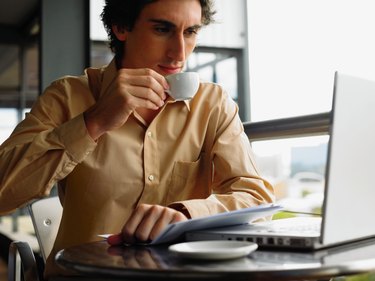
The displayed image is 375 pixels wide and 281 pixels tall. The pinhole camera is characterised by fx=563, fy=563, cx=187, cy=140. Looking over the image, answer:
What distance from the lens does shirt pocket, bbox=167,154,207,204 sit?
1683 mm

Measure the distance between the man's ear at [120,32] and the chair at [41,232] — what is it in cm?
60

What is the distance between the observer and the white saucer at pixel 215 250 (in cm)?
88

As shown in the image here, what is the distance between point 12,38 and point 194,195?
481 cm

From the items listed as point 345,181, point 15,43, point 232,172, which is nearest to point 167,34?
point 232,172

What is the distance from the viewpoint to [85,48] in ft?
12.6

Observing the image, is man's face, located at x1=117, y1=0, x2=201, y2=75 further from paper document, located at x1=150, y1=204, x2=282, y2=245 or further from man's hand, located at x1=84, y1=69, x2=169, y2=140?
paper document, located at x1=150, y1=204, x2=282, y2=245

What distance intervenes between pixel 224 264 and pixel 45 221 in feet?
3.48

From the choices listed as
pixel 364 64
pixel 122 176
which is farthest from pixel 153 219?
pixel 364 64

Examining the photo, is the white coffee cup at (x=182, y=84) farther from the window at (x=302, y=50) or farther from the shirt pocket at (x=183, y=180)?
the window at (x=302, y=50)

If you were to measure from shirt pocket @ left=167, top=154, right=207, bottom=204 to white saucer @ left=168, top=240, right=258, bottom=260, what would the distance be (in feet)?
2.30

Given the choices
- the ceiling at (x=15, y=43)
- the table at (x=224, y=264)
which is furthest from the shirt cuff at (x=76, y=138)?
the ceiling at (x=15, y=43)

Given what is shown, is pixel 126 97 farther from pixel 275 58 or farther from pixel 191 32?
pixel 275 58

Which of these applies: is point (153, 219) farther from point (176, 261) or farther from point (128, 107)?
point (128, 107)

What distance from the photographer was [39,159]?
1.52 m
